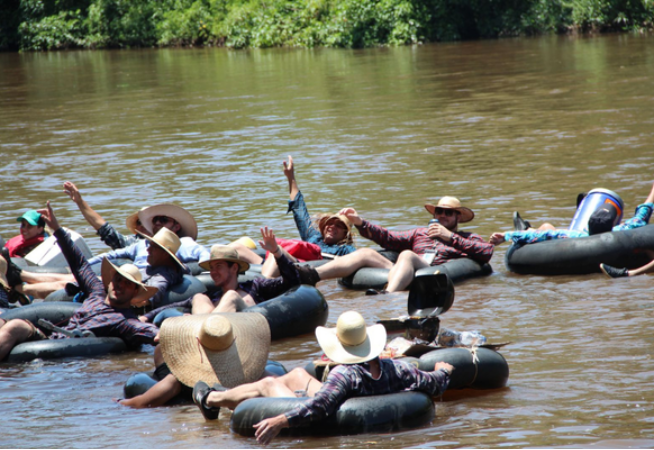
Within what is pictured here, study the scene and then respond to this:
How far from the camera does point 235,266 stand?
7699 mm

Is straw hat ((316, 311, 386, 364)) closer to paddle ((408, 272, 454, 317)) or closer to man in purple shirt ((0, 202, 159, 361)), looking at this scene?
paddle ((408, 272, 454, 317))

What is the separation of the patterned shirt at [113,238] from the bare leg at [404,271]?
2.77 meters

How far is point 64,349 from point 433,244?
161 inches

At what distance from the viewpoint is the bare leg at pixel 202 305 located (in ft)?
24.3

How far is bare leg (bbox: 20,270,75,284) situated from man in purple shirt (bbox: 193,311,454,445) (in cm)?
396

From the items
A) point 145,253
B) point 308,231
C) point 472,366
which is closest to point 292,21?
point 308,231

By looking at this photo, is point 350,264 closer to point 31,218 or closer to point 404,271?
point 404,271

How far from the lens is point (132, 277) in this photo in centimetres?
766

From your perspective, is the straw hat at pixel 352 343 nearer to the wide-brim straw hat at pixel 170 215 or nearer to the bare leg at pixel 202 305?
the bare leg at pixel 202 305

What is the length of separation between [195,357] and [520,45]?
31320mm

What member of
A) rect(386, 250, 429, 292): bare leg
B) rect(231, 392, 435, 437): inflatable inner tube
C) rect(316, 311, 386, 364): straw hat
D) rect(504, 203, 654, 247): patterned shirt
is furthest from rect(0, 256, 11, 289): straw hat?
rect(504, 203, 654, 247): patterned shirt

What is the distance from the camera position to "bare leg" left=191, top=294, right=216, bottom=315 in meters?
7.40

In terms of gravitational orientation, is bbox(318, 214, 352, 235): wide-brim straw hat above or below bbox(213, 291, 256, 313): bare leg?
above

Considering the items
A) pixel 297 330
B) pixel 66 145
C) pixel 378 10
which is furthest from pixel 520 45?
pixel 297 330
